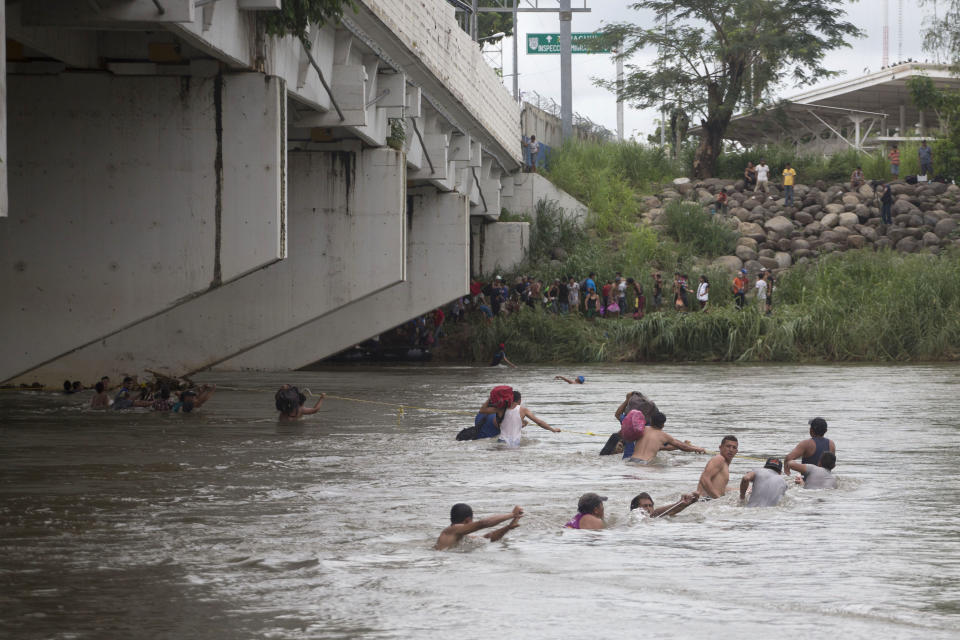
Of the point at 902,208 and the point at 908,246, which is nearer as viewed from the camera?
the point at 908,246

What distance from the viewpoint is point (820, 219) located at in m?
46.5

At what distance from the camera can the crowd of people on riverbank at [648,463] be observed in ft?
34.7

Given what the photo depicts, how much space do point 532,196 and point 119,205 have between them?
31223mm

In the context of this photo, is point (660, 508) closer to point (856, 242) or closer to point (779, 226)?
point (856, 242)

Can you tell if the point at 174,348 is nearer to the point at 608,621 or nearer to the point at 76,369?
the point at 76,369

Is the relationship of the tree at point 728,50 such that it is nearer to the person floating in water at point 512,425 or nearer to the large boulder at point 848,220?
the large boulder at point 848,220

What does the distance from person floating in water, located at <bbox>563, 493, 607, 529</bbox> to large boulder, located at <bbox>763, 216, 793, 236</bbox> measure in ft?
115

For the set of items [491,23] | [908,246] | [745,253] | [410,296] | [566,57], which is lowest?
[410,296]

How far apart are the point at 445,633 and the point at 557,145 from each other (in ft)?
157

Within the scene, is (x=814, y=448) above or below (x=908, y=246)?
below

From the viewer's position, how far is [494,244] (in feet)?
148

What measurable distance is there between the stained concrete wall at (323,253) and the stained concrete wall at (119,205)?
27.1ft

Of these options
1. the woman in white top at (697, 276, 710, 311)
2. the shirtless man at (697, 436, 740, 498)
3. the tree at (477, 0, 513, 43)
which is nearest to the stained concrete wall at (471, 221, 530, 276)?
the woman in white top at (697, 276, 710, 311)

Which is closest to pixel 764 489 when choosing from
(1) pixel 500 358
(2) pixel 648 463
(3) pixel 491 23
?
(2) pixel 648 463
